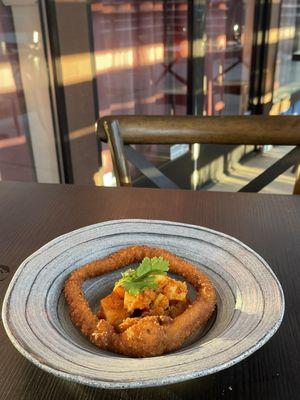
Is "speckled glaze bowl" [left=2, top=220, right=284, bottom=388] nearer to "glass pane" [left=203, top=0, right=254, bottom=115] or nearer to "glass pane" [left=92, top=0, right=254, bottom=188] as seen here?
"glass pane" [left=92, top=0, right=254, bottom=188]

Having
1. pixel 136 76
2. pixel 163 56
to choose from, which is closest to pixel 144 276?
pixel 136 76

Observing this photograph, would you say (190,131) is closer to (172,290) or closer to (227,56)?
(172,290)

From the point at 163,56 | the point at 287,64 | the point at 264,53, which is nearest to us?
the point at 163,56

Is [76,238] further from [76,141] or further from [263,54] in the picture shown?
[263,54]

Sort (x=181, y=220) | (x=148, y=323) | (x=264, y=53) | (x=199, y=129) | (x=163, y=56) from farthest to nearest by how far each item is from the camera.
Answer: (x=264, y=53)
(x=163, y=56)
(x=199, y=129)
(x=181, y=220)
(x=148, y=323)

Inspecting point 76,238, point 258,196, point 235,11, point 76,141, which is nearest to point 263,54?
point 235,11

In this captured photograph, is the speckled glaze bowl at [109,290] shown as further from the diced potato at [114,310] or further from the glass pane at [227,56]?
the glass pane at [227,56]
